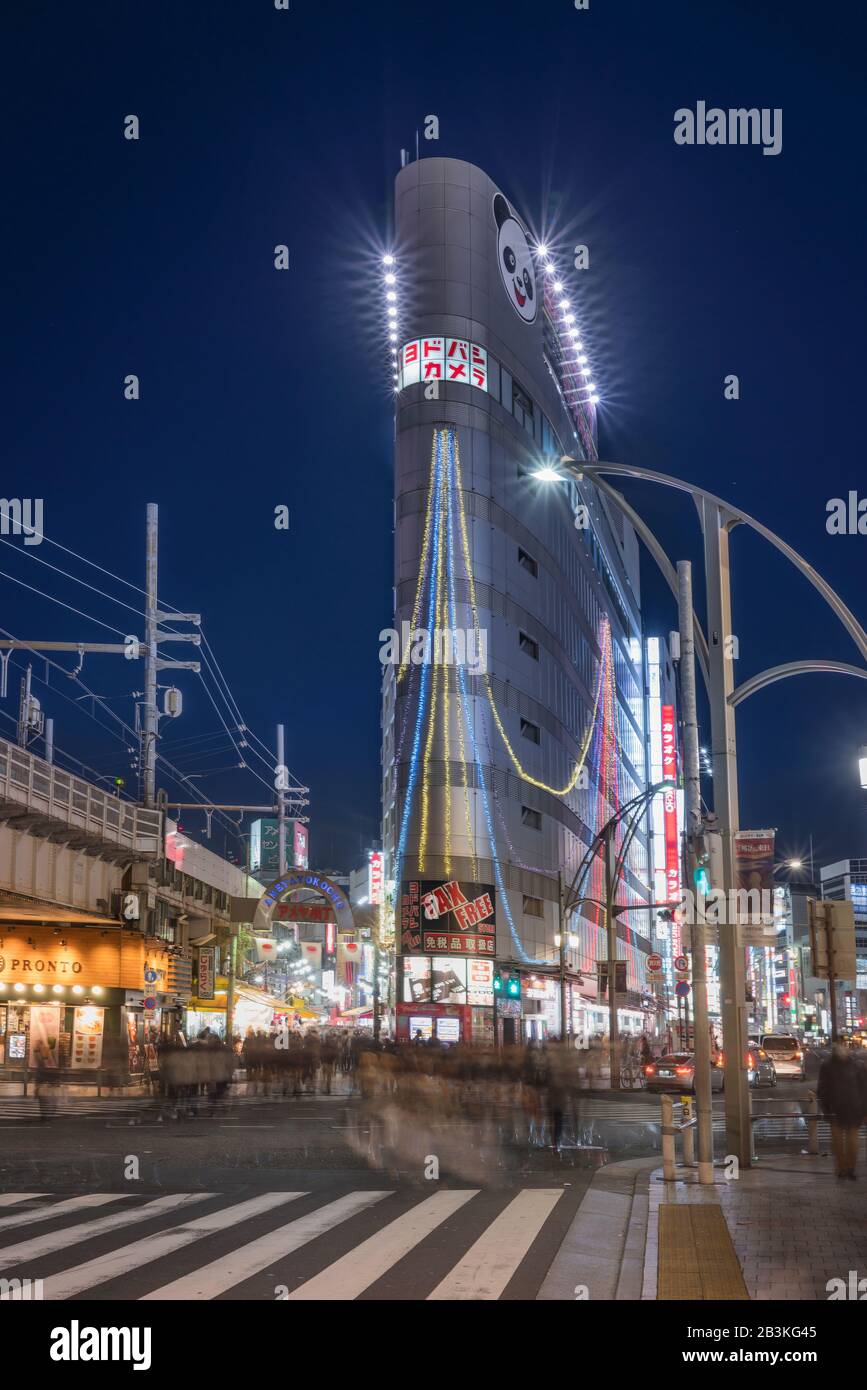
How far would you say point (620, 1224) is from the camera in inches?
563

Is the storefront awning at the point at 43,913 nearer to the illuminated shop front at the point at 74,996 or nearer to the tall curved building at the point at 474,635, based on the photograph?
the illuminated shop front at the point at 74,996

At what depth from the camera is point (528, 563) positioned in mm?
69000

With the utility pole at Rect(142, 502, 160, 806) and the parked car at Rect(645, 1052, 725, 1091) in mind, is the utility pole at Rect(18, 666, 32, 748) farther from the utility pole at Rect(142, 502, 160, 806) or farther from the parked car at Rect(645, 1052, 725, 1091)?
the parked car at Rect(645, 1052, 725, 1091)

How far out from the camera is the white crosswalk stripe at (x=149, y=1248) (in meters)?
10.7

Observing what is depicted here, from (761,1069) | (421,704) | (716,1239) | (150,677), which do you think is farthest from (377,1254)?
(421,704)

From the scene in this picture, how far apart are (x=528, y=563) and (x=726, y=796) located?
50.7m

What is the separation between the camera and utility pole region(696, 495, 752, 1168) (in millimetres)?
18547

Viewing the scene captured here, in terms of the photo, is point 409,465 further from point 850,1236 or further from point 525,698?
point 850,1236

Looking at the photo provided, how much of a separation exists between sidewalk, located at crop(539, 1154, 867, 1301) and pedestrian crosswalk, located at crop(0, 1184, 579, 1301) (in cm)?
43

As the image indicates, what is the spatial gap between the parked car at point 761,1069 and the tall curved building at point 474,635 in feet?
28.4

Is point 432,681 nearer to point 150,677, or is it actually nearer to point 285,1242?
point 150,677
